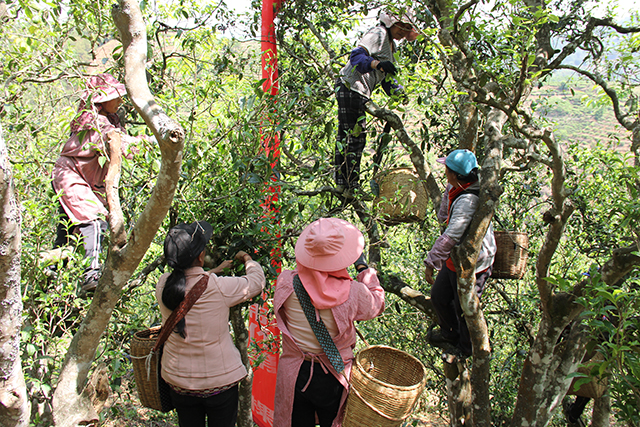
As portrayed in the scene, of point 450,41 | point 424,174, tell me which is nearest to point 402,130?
point 424,174

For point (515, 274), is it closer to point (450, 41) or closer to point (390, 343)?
point (450, 41)

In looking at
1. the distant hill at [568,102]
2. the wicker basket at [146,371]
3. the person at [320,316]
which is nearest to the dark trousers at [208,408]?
the wicker basket at [146,371]

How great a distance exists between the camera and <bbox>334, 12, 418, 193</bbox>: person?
3637 millimetres

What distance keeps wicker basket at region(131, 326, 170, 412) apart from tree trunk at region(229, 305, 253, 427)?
99 centimetres

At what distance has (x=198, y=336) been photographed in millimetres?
2467

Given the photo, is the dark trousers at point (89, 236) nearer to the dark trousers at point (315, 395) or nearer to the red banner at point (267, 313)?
the red banner at point (267, 313)

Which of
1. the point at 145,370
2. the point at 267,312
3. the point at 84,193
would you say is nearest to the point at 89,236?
the point at 84,193

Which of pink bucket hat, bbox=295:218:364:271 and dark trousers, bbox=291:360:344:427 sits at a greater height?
pink bucket hat, bbox=295:218:364:271

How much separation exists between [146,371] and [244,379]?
1705 mm

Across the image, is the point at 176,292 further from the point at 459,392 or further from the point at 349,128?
the point at 459,392

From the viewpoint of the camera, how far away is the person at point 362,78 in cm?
364

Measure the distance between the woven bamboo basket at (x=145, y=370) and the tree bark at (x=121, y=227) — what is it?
0.61m

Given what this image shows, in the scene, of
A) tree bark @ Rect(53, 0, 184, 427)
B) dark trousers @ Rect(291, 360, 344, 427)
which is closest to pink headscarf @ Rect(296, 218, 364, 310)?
dark trousers @ Rect(291, 360, 344, 427)

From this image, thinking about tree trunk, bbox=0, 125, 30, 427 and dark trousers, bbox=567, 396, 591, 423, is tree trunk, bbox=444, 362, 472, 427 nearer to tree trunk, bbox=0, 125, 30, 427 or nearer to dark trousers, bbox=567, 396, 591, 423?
dark trousers, bbox=567, 396, 591, 423
